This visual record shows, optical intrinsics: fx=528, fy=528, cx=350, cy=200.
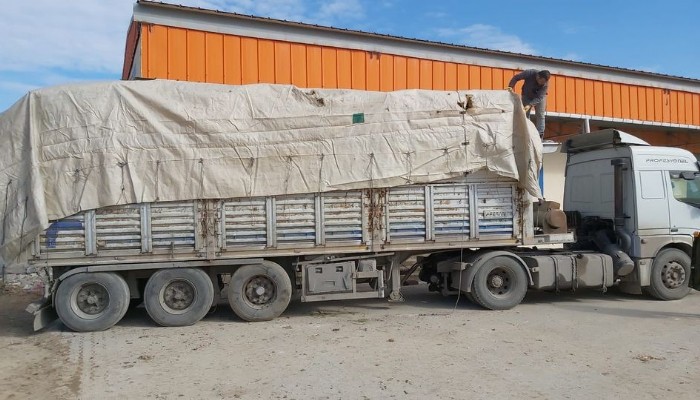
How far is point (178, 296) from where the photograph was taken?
767cm

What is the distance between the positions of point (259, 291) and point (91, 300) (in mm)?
2341

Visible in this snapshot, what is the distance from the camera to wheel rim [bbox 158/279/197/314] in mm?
7637

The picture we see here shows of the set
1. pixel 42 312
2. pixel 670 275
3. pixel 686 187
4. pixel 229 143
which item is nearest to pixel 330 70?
pixel 229 143

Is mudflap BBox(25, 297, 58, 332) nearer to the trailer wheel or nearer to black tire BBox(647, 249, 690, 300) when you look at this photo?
the trailer wheel

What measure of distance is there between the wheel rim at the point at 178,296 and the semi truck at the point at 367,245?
15mm

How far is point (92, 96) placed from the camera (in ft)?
24.5

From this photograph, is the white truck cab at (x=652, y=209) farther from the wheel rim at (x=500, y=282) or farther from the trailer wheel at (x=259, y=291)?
Result: the trailer wheel at (x=259, y=291)

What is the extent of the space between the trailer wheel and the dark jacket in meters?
5.61

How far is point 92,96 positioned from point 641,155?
9.21m

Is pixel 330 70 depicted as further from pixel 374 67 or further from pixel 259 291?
pixel 259 291

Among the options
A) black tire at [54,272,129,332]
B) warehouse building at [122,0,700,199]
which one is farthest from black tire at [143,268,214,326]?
warehouse building at [122,0,700,199]

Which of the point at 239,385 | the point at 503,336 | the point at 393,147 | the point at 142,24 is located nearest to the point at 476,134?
the point at 393,147

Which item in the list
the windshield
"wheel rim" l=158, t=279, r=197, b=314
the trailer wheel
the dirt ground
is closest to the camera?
the dirt ground

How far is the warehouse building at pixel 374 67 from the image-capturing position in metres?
11.2
